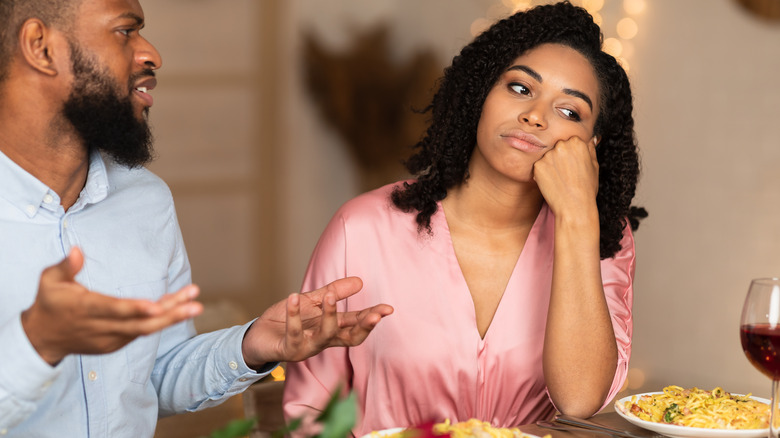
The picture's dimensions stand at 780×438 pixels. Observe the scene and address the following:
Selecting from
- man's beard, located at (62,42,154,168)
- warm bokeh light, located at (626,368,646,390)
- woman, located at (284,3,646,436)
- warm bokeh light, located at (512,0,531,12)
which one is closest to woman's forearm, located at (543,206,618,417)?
woman, located at (284,3,646,436)

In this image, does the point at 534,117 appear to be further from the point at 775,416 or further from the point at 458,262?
the point at 775,416

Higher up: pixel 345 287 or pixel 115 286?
pixel 345 287

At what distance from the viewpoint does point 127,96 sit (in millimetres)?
1468

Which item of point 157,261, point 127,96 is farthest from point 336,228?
point 127,96

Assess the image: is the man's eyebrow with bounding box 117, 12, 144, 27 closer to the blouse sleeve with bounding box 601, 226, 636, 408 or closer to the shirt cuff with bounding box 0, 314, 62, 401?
the shirt cuff with bounding box 0, 314, 62, 401

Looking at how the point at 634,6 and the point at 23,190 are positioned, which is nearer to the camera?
the point at 23,190

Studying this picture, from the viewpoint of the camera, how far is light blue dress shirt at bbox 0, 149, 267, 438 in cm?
137

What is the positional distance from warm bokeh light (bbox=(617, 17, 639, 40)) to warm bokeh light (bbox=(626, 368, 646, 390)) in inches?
61.8

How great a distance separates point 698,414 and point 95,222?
1.12 meters

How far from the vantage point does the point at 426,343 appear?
1.79 m

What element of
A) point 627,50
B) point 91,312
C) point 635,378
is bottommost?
point 635,378

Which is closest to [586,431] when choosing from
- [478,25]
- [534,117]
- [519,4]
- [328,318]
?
[328,318]

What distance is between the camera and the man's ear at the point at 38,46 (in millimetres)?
1336

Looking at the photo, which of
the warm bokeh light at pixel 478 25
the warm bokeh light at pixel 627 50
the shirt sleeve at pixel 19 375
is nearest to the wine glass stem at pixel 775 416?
the shirt sleeve at pixel 19 375
